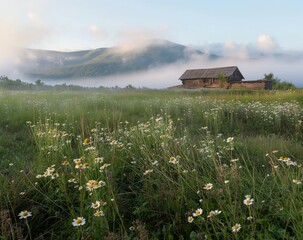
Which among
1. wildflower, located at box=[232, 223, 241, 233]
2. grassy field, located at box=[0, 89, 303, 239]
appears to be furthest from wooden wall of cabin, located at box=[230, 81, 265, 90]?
wildflower, located at box=[232, 223, 241, 233]

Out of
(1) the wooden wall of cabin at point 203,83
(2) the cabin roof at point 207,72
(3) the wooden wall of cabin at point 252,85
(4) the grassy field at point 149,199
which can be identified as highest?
(2) the cabin roof at point 207,72

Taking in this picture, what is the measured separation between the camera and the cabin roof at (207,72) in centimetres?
4072

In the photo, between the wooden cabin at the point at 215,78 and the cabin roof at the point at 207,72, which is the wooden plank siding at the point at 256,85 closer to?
the wooden cabin at the point at 215,78

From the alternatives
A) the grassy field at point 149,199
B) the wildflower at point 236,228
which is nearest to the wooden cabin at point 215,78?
the grassy field at point 149,199

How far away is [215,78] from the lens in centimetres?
4053

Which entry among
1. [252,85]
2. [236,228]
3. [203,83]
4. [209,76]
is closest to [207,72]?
[209,76]

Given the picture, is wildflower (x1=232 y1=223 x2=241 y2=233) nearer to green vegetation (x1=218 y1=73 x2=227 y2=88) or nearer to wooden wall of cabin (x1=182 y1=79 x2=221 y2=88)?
green vegetation (x1=218 y1=73 x2=227 y2=88)

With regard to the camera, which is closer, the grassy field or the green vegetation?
the grassy field

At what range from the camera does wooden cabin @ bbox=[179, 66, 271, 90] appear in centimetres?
3725

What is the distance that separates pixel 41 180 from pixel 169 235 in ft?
5.21

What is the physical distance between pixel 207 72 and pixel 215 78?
2.23m

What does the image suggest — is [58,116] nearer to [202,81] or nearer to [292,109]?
[292,109]

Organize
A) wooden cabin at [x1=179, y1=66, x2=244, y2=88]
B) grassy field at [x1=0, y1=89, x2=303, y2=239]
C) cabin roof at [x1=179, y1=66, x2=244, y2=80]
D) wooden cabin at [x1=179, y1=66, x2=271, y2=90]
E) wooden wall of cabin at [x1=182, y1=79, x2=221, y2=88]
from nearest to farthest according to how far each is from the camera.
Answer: grassy field at [x1=0, y1=89, x2=303, y2=239], wooden cabin at [x1=179, y1=66, x2=271, y2=90], wooden cabin at [x1=179, y1=66, x2=244, y2=88], wooden wall of cabin at [x1=182, y1=79, x2=221, y2=88], cabin roof at [x1=179, y1=66, x2=244, y2=80]

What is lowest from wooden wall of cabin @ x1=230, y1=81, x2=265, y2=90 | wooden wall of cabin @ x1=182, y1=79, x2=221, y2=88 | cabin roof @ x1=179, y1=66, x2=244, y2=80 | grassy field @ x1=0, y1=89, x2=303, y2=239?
grassy field @ x1=0, y1=89, x2=303, y2=239
